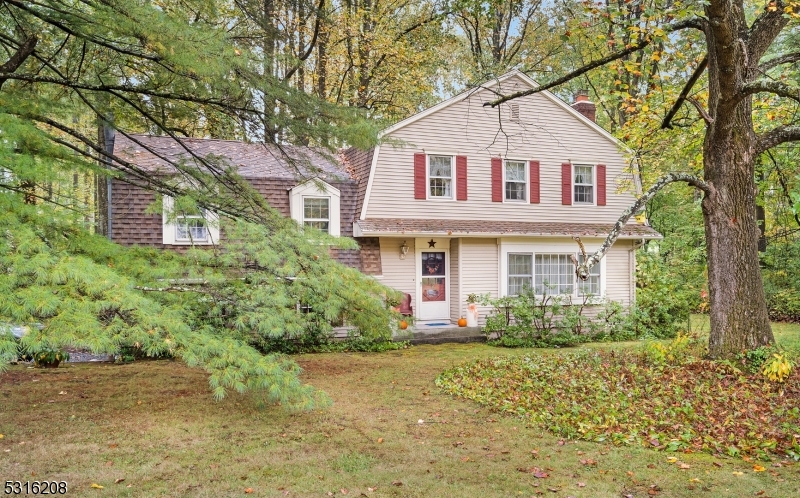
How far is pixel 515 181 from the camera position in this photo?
1648cm

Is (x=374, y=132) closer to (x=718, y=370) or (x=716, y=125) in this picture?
(x=716, y=125)

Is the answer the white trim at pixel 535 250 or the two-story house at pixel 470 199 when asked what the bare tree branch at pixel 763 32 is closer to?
the two-story house at pixel 470 199

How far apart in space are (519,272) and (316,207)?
613 centimetres

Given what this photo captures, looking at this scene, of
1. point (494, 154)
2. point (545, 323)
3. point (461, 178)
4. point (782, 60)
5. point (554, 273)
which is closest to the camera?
point (782, 60)

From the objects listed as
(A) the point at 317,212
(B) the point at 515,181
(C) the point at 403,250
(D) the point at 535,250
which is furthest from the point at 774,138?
(A) the point at 317,212

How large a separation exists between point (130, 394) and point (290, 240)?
3892 millimetres

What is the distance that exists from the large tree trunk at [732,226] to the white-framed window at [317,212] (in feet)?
29.9

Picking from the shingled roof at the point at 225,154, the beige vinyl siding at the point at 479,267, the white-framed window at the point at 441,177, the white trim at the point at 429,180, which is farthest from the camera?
the beige vinyl siding at the point at 479,267

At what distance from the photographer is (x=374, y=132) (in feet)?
25.5

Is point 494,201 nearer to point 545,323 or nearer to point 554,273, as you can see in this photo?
point 554,273

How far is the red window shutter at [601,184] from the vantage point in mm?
17250

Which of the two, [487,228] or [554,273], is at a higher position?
[487,228]

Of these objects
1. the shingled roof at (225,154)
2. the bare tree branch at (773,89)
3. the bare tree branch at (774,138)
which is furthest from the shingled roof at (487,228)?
the bare tree branch at (773,89)

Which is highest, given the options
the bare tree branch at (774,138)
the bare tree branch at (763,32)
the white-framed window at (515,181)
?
the bare tree branch at (763,32)
